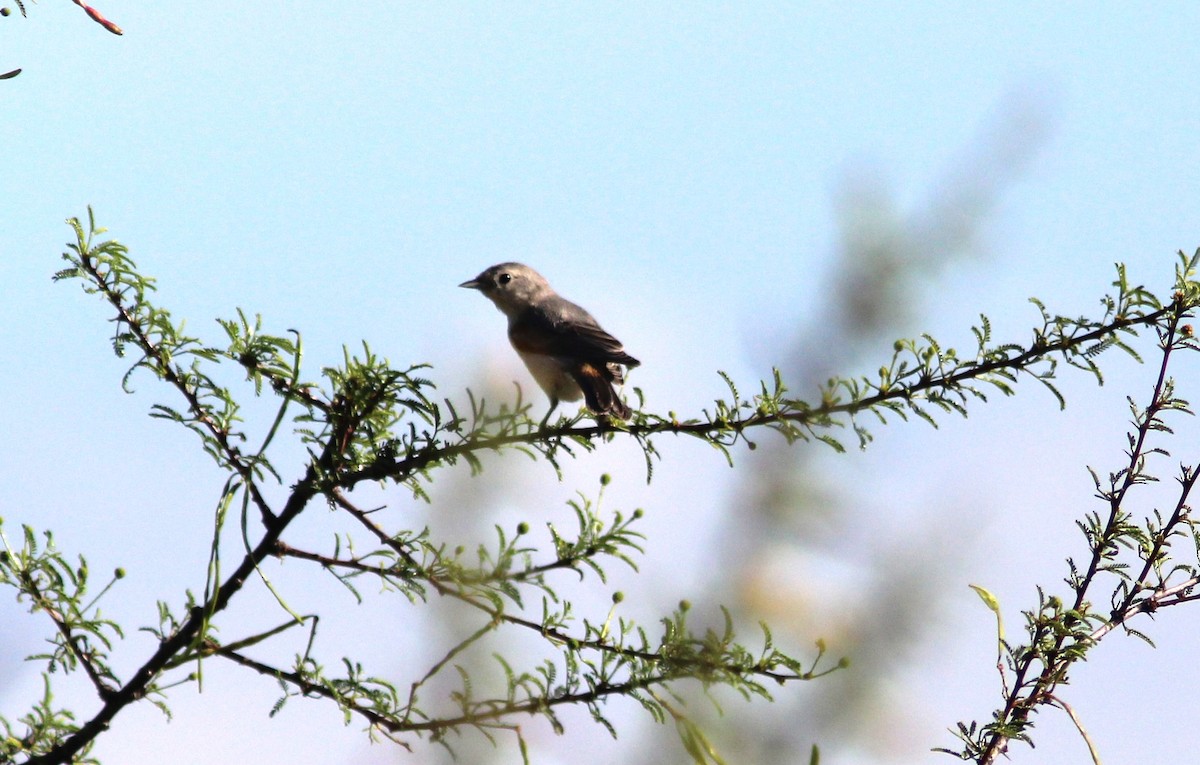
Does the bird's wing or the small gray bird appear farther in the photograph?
the bird's wing

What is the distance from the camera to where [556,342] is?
630 centimetres

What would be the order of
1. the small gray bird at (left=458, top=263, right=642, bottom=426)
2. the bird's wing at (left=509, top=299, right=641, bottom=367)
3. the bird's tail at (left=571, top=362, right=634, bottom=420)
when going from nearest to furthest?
1. the bird's tail at (left=571, top=362, right=634, bottom=420)
2. the small gray bird at (left=458, top=263, right=642, bottom=426)
3. the bird's wing at (left=509, top=299, right=641, bottom=367)

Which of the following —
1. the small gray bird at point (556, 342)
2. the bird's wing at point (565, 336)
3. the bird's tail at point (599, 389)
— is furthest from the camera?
the bird's wing at point (565, 336)

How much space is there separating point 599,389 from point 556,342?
3.53 ft

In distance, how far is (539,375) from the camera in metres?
6.30

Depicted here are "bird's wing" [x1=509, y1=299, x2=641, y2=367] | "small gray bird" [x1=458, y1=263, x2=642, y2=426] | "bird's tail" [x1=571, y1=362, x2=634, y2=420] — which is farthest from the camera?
"bird's wing" [x1=509, y1=299, x2=641, y2=367]

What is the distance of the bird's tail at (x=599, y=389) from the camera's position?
4961 millimetres

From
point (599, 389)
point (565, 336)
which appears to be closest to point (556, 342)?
point (565, 336)

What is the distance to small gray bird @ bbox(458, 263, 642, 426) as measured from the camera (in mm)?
5379

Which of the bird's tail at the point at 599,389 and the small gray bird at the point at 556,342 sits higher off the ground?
the small gray bird at the point at 556,342

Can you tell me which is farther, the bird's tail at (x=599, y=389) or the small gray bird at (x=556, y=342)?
the small gray bird at (x=556, y=342)

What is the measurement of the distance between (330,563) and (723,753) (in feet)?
4.22

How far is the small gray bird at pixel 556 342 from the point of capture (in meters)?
5.38

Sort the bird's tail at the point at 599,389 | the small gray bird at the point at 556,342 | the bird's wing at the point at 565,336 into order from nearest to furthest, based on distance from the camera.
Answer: the bird's tail at the point at 599,389
the small gray bird at the point at 556,342
the bird's wing at the point at 565,336
